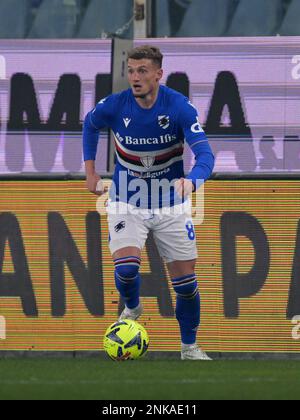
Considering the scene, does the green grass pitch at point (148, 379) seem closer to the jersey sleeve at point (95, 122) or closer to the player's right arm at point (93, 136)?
the player's right arm at point (93, 136)

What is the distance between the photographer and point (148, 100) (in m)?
9.80

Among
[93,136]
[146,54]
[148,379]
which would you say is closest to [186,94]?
[93,136]

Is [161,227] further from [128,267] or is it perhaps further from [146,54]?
[146,54]

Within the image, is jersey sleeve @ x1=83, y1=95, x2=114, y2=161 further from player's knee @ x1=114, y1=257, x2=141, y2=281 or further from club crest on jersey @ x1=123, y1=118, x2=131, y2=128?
player's knee @ x1=114, y1=257, x2=141, y2=281

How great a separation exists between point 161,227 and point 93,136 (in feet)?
2.96

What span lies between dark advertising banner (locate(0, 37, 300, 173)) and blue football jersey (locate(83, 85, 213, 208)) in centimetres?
483

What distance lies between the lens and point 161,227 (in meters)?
9.95

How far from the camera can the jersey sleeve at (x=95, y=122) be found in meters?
9.91

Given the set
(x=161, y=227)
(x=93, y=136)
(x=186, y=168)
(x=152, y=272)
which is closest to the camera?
(x=161, y=227)

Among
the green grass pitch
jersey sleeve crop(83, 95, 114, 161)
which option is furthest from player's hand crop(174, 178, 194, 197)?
the green grass pitch

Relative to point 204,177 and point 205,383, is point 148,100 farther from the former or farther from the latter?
point 205,383

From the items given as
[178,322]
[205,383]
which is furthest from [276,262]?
[205,383]
